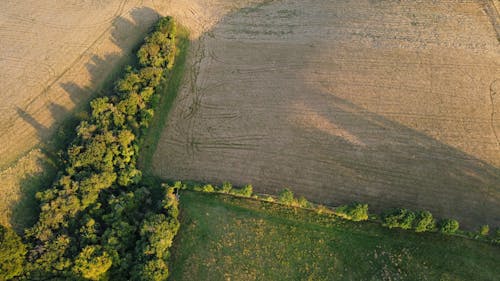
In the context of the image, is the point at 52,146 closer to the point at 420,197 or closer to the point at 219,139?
the point at 219,139

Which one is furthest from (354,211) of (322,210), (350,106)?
(350,106)

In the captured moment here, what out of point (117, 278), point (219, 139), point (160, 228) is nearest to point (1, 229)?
point (117, 278)

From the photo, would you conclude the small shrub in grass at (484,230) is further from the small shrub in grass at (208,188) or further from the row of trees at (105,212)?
the row of trees at (105,212)

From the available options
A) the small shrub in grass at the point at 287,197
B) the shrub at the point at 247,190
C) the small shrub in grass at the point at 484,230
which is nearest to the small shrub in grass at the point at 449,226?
the small shrub in grass at the point at 484,230

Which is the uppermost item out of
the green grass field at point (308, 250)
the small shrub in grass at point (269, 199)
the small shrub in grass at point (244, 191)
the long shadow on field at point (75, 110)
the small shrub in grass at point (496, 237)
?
the long shadow on field at point (75, 110)

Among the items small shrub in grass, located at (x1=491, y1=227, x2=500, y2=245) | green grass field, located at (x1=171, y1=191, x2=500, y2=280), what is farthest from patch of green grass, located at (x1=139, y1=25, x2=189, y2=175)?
small shrub in grass, located at (x1=491, y1=227, x2=500, y2=245)

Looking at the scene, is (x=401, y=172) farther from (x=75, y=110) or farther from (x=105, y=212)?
(x=75, y=110)

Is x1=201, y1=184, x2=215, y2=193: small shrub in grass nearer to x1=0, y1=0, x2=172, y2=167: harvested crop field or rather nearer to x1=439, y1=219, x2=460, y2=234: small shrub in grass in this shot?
x1=0, y1=0, x2=172, y2=167: harvested crop field
